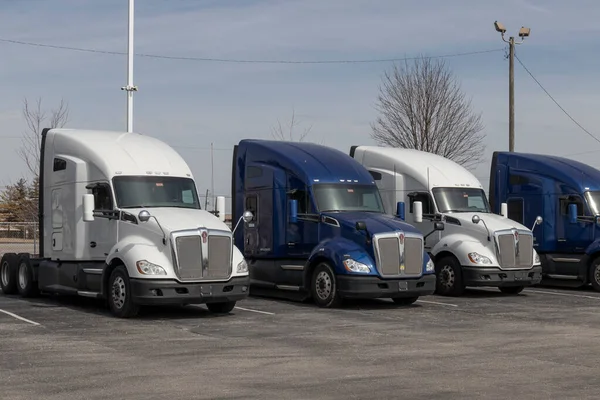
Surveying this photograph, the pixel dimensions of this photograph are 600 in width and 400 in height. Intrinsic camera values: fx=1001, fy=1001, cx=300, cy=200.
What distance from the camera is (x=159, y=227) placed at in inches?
661

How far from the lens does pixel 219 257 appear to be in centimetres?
1705

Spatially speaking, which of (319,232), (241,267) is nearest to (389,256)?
(319,232)

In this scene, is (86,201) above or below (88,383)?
above

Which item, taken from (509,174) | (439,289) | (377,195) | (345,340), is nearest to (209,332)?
(345,340)

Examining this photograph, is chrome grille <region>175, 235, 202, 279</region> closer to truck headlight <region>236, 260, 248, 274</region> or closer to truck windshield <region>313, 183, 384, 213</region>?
truck headlight <region>236, 260, 248, 274</region>

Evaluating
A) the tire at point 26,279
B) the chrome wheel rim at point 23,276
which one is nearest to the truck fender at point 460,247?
the tire at point 26,279

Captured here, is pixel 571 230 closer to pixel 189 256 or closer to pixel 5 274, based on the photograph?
pixel 189 256

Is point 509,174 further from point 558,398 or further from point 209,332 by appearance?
point 558,398

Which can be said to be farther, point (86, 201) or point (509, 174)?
point (509, 174)

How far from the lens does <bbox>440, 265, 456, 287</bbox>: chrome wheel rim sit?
72.8 ft

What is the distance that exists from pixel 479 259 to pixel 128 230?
8223 millimetres

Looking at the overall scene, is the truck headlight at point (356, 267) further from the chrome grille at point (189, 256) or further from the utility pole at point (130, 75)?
the utility pole at point (130, 75)

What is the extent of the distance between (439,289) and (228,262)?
23.0 feet

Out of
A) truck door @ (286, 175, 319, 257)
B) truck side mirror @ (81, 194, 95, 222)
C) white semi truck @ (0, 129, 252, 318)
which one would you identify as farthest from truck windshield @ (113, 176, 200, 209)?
truck door @ (286, 175, 319, 257)
